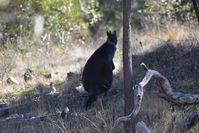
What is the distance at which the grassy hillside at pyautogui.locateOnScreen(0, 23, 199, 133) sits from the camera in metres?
8.82

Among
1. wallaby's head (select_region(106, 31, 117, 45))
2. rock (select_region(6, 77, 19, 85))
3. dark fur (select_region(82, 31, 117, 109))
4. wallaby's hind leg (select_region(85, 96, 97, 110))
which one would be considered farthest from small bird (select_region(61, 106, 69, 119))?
rock (select_region(6, 77, 19, 85))

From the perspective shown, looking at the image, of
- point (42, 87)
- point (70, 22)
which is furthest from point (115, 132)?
point (70, 22)

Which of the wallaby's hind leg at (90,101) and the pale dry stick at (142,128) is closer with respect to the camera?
the pale dry stick at (142,128)

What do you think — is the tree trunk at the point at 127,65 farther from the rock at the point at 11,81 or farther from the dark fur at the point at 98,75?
the rock at the point at 11,81

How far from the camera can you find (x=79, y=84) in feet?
40.5

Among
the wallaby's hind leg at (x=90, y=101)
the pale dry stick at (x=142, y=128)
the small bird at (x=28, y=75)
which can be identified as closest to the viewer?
the pale dry stick at (x=142, y=128)

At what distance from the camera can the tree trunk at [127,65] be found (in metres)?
7.91

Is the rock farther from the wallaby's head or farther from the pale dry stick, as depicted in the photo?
the pale dry stick

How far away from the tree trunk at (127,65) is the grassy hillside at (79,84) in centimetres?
30

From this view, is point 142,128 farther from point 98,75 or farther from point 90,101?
point 98,75

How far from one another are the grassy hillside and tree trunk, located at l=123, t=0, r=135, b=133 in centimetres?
30

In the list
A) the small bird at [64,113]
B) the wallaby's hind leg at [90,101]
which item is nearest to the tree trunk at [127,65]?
the small bird at [64,113]

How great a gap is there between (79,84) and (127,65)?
4.48 metres

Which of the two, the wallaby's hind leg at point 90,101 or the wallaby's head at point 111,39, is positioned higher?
the wallaby's head at point 111,39
